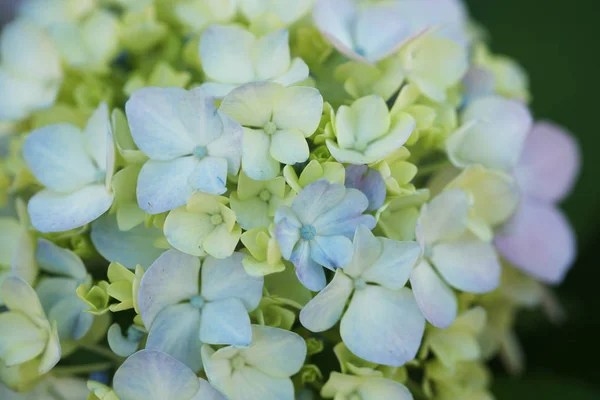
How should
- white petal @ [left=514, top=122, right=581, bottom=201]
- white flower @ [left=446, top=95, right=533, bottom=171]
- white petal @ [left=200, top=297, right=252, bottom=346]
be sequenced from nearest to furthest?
white petal @ [left=200, top=297, right=252, bottom=346]
white flower @ [left=446, top=95, right=533, bottom=171]
white petal @ [left=514, top=122, right=581, bottom=201]

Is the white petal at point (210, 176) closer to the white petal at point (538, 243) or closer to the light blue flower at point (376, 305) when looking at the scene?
the light blue flower at point (376, 305)

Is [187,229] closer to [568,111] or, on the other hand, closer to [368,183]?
[368,183]

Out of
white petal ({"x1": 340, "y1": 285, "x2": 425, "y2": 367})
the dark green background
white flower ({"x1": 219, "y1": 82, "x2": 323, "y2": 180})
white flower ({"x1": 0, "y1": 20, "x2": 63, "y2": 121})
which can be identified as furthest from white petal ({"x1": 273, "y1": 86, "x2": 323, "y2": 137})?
the dark green background

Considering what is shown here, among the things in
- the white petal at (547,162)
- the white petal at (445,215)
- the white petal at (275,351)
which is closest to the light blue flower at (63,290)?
the white petal at (275,351)

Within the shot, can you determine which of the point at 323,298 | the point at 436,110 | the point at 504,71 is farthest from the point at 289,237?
the point at 504,71

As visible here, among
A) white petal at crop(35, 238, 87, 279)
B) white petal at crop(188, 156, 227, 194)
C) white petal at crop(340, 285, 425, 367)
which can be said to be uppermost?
white petal at crop(188, 156, 227, 194)

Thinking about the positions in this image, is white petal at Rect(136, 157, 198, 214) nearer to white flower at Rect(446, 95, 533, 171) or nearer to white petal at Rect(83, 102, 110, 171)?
white petal at Rect(83, 102, 110, 171)

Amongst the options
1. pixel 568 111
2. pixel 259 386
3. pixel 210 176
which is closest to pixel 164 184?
pixel 210 176
